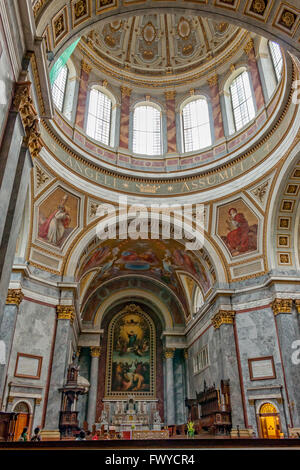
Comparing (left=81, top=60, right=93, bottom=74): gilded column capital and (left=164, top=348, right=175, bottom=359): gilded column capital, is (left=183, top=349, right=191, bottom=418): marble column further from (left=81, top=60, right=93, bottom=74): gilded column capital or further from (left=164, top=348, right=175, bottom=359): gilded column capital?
(left=81, top=60, right=93, bottom=74): gilded column capital

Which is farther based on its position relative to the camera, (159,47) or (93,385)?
(93,385)

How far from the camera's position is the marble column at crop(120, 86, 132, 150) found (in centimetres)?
2116

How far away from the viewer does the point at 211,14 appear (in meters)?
9.95

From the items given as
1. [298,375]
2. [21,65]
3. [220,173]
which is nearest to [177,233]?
[220,173]

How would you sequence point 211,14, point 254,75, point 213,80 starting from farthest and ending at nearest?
point 213,80 → point 254,75 → point 211,14

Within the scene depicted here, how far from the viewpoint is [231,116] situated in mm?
20281

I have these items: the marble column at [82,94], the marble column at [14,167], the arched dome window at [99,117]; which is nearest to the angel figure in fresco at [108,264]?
the arched dome window at [99,117]

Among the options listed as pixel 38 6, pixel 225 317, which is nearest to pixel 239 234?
pixel 225 317

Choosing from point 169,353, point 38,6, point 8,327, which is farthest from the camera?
point 169,353

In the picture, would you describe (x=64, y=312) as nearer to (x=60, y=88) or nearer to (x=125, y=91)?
(x=60, y=88)

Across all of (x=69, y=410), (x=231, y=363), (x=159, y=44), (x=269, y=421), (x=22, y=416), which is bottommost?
(x=269, y=421)

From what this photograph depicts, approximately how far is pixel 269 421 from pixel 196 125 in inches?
630

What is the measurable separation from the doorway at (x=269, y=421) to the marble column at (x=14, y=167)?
12574 millimetres

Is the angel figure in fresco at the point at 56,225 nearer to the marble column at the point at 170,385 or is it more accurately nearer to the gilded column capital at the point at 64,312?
the gilded column capital at the point at 64,312
